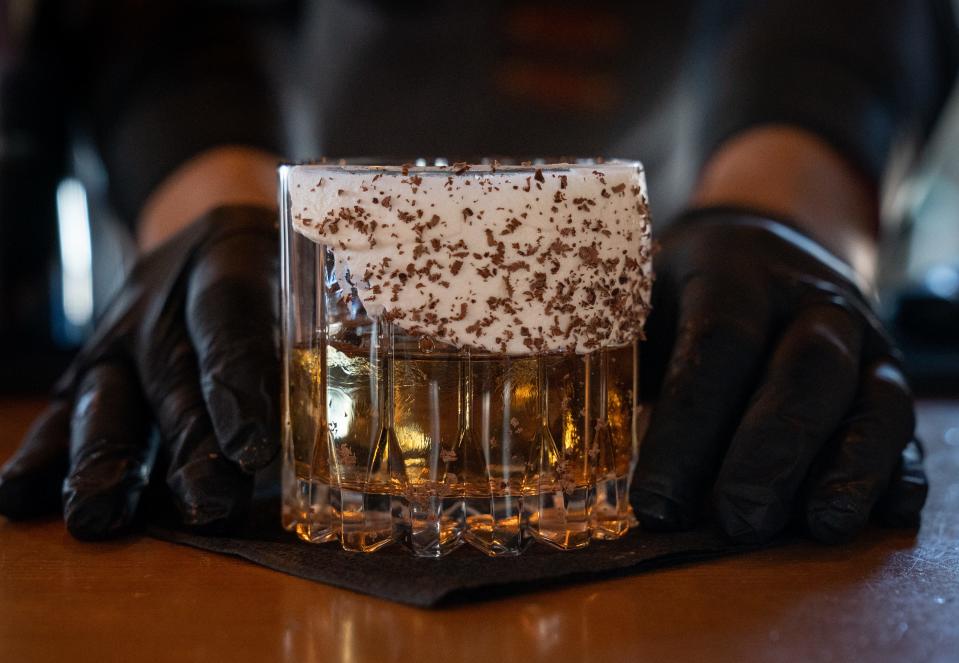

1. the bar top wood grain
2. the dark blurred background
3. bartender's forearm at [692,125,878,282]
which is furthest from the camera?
the dark blurred background

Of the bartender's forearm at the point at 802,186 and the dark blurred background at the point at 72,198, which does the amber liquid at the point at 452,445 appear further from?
the dark blurred background at the point at 72,198

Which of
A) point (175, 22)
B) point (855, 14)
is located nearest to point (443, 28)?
point (175, 22)

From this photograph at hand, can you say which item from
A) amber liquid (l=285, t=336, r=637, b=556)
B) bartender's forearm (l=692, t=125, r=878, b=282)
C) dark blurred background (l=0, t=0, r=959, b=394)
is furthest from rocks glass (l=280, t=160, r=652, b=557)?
dark blurred background (l=0, t=0, r=959, b=394)

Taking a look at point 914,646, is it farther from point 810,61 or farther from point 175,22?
point 175,22

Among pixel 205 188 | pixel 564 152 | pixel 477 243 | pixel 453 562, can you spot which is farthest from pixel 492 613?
pixel 564 152

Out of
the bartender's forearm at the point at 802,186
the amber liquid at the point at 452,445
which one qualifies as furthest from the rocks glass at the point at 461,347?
the bartender's forearm at the point at 802,186

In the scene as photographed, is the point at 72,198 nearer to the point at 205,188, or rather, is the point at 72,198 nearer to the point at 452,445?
the point at 205,188

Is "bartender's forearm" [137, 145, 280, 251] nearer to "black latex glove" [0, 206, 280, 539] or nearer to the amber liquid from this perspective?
"black latex glove" [0, 206, 280, 539]

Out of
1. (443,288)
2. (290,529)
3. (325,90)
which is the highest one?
(325,90)
